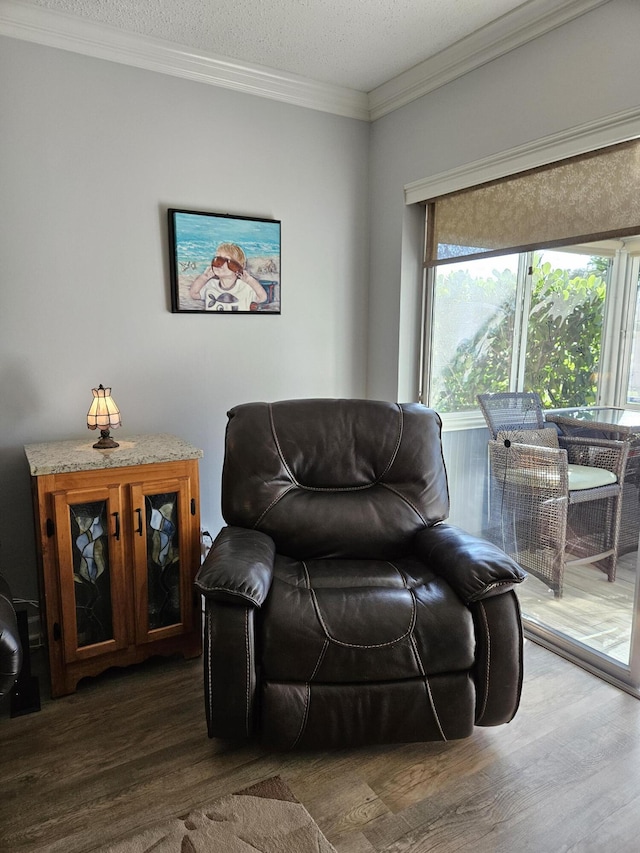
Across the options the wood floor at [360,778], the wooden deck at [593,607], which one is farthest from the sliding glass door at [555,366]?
the wood floor at [360,778]

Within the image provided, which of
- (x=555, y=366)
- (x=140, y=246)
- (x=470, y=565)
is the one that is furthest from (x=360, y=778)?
(x=140, y=246)

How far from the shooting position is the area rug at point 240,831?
150 cm

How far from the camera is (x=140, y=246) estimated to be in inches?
105

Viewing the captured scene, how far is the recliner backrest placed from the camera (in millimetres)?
2244

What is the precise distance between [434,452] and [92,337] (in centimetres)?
161

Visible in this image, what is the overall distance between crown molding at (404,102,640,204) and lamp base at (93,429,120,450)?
1.94 metres

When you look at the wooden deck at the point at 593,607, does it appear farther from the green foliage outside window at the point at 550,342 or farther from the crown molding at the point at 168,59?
the crown molding at the point at 168,59

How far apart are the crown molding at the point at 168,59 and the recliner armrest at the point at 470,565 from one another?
2.35 m

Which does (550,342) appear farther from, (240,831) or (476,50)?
(240,831)

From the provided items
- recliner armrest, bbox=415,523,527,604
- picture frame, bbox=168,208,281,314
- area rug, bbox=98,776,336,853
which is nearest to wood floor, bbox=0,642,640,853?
area rug, bbox=98,776,336,853

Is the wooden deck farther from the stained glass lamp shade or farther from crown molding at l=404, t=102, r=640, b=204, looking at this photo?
the stained glass lamp shade

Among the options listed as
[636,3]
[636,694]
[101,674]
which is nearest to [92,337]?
[101,674]

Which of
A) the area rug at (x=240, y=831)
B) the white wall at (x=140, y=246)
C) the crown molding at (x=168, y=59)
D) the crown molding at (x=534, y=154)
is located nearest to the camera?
the area rug at (x=240, y=831)

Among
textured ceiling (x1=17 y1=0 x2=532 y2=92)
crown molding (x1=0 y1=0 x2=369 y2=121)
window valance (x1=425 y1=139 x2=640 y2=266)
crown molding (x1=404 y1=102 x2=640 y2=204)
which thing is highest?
textured ceiling (x1=17 y1=0 x2=532 y2=92)
